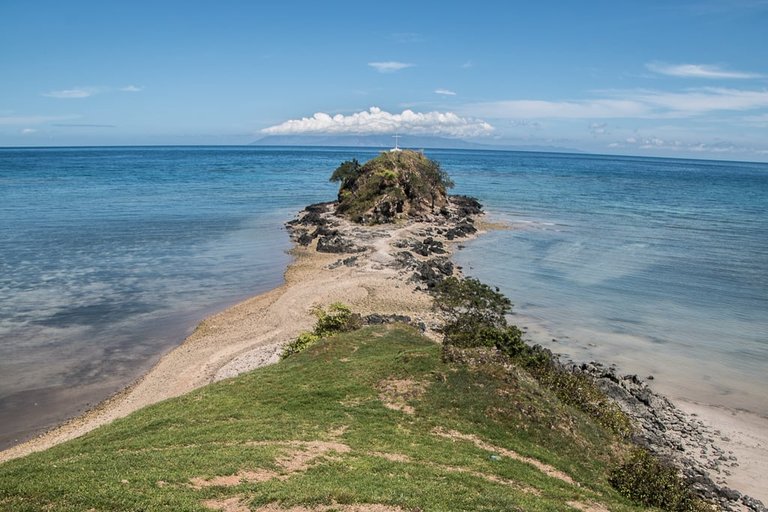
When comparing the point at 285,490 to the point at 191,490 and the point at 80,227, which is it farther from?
the point at 80,227

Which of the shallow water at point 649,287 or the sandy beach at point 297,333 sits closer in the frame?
the sandy beach at point 297,333

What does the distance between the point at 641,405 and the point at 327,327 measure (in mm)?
15290

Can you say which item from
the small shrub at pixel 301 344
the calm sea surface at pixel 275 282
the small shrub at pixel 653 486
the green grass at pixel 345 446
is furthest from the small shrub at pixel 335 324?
the small shrub at pixel 653 486

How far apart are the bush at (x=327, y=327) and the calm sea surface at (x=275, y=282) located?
8491 mm

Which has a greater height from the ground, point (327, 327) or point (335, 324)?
point (335, 324)

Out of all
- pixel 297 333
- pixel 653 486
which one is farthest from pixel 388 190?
pixel 653 486

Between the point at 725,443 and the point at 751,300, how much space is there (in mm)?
23274

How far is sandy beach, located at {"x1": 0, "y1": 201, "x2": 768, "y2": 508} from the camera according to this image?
22922 millimetres

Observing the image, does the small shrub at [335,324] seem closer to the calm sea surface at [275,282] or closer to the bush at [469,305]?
the bush at [469,305]

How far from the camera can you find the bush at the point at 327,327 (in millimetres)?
28484

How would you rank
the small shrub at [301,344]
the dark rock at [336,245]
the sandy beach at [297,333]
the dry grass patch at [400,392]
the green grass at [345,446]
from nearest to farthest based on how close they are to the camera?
the green grass at [345,446] < the dry grass patch at [400,392] < the sandy beach at [297,333] < the small shrub at [301,344] < the dark rock at [336,245]

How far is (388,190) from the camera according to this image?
73.1m

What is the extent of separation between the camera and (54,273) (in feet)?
158

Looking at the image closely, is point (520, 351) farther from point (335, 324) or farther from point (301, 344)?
point (301, 344)
